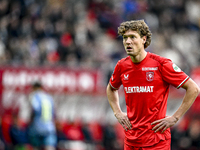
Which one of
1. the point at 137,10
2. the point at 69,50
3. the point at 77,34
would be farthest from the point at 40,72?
the point at 137,10

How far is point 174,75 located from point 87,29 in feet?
32.4

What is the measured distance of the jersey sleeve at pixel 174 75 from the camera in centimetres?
432

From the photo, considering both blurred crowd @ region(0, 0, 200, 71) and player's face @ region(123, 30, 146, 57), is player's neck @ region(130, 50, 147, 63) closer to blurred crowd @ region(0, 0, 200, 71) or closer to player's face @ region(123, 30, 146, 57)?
player's face @ region(123, 30, 146, 57)

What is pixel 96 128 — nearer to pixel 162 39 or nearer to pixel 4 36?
pixel 162 39

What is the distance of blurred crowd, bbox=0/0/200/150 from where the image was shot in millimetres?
12656

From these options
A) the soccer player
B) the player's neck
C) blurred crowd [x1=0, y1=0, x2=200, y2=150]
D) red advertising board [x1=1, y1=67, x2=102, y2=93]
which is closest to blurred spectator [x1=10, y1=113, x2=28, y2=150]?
red advertising board [x1=1, y1=67, x2=102, y2=93]

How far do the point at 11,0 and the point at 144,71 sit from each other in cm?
1196

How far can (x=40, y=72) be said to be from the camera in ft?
35.7

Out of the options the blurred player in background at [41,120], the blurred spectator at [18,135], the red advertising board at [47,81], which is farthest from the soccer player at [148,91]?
the blurred spectator at [18,135]

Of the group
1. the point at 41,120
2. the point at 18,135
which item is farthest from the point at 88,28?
the point at 41,120

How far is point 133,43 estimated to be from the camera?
4434 millimetres

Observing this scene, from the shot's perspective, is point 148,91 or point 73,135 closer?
point 148,91

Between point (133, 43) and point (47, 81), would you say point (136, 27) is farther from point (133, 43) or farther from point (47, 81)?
point (47, 81)

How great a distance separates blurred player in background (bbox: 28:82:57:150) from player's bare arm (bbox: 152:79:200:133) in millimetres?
4970
